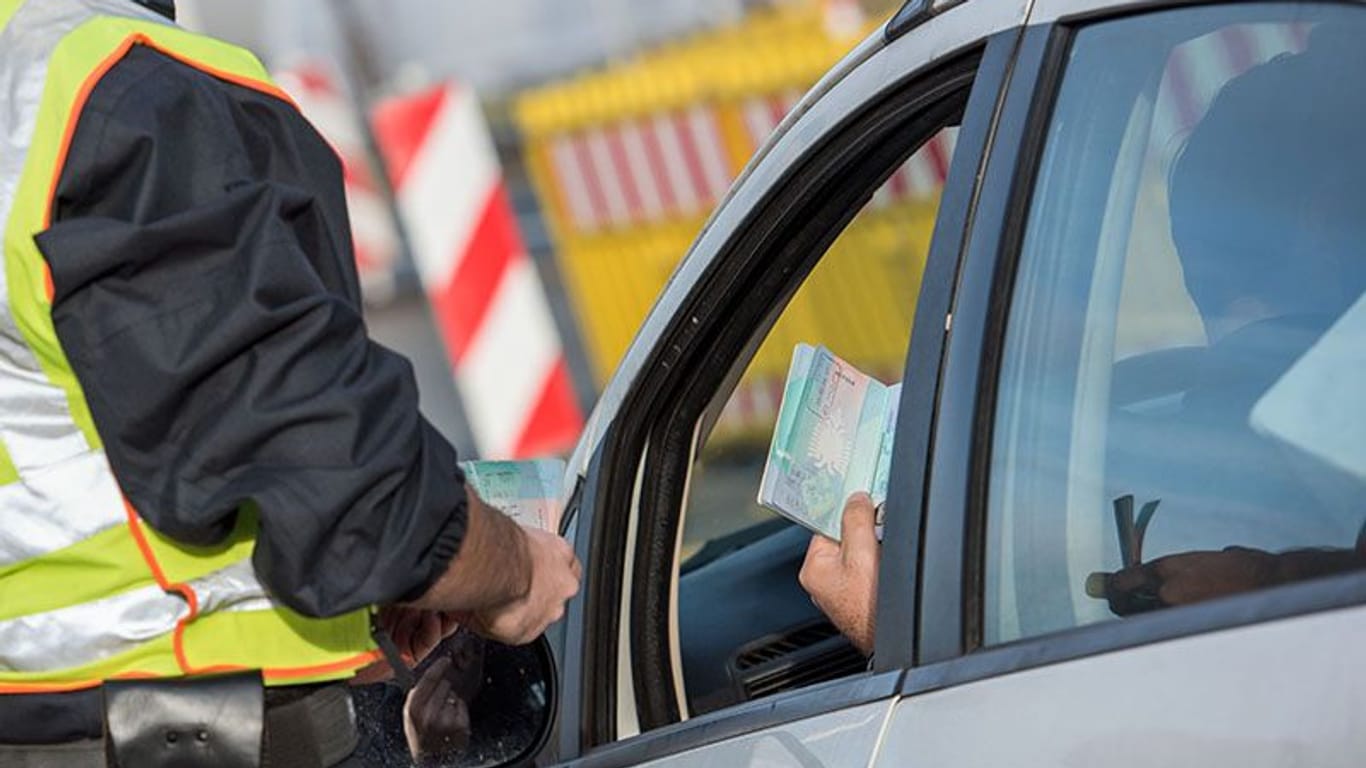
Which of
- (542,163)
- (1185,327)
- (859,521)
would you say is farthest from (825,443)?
(542,163)

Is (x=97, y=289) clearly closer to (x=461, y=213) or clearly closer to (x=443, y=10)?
(x=461, y=213)

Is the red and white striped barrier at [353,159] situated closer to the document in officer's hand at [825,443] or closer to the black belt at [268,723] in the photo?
the document in officer's hand at [825,443]

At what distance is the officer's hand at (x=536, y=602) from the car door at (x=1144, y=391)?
416 mm

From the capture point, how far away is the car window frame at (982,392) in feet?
6.41

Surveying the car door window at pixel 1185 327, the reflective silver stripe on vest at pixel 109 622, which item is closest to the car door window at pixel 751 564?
the car door window at pixel 1185 327

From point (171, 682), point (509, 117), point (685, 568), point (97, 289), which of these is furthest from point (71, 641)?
point (509, 117)

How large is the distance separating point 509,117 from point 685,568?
25.1ft

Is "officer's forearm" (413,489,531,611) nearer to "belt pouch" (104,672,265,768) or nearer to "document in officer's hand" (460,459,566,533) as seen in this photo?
"belt pouch" (104,672,265,768)

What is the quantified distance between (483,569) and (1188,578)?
619mm

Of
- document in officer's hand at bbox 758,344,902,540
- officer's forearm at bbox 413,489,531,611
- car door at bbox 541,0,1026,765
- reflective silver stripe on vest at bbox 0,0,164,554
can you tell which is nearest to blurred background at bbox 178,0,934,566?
car door at bbox 541,0,1026,765

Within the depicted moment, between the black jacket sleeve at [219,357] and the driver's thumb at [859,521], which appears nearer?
the black jacket sleeve at [219,357]

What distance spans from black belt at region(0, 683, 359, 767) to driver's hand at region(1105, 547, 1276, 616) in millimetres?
717

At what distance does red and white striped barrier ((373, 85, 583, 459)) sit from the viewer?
7.54 metres

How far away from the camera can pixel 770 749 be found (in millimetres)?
2131
